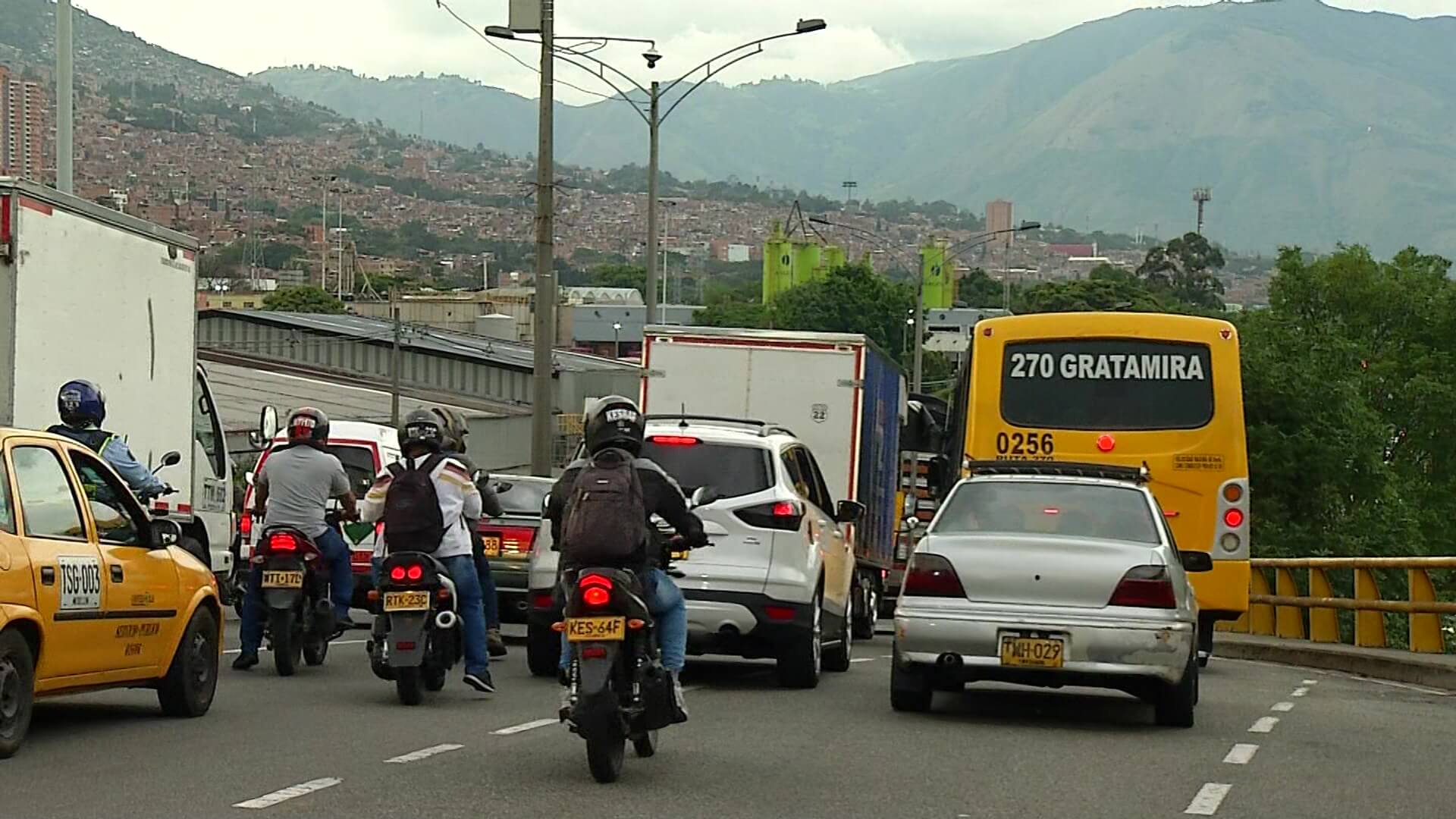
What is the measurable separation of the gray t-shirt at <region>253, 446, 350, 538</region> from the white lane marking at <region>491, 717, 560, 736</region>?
10.3ft

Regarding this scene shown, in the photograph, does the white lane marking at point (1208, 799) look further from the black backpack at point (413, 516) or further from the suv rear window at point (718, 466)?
the suv rear window at point (718, 466)

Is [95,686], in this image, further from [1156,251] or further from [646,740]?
[1156,251]

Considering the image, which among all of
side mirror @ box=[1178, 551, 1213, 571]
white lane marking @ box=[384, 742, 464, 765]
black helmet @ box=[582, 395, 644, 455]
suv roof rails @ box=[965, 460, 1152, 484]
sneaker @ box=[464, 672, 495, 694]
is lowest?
sneaker @ box=[464, 672, 495, 694]

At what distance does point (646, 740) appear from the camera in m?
10.4

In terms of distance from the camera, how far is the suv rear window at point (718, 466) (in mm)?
14797

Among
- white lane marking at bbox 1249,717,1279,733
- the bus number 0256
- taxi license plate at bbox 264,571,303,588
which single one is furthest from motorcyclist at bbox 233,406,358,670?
the bus number 0256

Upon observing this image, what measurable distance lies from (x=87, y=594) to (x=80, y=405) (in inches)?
125

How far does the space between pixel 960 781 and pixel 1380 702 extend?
22.7ft

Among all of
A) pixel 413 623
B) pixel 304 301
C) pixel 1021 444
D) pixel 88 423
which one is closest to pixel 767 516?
pixel 413 623

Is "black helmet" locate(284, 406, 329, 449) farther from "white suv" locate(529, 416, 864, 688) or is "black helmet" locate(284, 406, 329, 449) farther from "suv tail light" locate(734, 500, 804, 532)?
"suv tail light" locate(734, 500, 804, 532)

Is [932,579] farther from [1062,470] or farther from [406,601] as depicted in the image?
[406,601]

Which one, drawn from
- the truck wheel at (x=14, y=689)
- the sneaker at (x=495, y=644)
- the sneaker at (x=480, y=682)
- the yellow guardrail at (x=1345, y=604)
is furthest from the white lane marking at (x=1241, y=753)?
the yellow guardrail at (x=1345, y=604)

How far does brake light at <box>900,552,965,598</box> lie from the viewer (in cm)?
1264

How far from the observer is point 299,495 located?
14.8 metres
